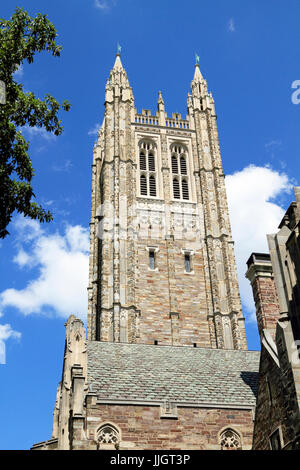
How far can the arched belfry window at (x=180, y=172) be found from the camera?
51.9m

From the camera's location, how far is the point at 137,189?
166 feet

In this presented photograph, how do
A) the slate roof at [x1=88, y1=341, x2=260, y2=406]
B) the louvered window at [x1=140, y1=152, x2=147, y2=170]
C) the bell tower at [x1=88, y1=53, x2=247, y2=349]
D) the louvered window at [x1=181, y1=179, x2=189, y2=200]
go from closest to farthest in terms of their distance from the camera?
the slate roof at [x1=88, y1=341, x2=260, y2=406], the bell tower at [x1=88, y1=53, x2=247, y2=349], the louvered window at [x1=181, y1=179, x2=189, y2=200], the louvered window at [x1=140, y1=152, x2=147, y2=170]

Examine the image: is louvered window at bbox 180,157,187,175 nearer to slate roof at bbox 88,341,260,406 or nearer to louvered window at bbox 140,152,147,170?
louvered window at bbox 140,152,147,170

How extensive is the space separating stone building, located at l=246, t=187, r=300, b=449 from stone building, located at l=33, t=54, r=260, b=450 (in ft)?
10.7

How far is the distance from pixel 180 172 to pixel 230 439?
3770cm

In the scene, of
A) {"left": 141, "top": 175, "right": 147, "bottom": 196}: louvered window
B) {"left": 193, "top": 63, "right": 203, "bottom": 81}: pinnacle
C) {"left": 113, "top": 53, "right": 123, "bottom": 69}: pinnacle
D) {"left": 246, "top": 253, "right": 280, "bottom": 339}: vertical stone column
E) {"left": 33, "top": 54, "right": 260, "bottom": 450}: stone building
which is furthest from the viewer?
{"left": 193, "top": 63, "right": 203, "bottom": 81}: pinnacle

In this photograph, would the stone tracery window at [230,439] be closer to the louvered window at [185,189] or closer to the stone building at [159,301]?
the stone building at [159,301]

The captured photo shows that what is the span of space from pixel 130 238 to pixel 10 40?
114 ft

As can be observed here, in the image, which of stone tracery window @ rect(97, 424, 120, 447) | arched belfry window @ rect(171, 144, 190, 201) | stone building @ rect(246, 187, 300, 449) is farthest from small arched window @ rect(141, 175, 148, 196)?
stone building @ rect(246, 187, 300, 449)

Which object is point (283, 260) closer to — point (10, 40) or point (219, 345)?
point (10, 40)

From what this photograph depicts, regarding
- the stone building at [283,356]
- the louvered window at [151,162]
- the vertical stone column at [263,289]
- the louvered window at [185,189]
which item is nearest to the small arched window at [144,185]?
the louvered window at [151,162]

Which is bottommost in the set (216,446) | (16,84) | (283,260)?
(216,446)

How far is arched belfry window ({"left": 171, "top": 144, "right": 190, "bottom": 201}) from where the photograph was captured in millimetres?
51875
